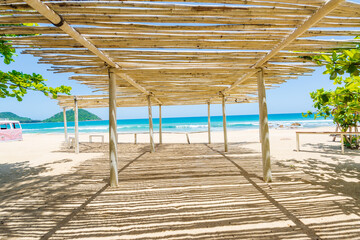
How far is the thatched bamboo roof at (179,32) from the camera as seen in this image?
6.01 ft

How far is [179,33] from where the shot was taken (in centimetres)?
235

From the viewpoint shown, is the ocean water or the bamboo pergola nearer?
the bamboo pergola

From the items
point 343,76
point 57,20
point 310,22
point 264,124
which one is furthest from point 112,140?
point 343,76

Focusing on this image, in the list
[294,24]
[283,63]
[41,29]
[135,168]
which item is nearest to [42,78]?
[41,29]

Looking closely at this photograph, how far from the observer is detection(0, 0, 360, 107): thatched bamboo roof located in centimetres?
183

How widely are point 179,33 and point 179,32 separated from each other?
0.5 inches

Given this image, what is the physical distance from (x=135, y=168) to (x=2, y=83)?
333 cm

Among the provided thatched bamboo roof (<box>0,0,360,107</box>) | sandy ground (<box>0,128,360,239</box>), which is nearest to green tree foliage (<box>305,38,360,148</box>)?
thatched bamboo roof (<box>0,0,360,107</box>)

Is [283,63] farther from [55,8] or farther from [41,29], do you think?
[41,29]

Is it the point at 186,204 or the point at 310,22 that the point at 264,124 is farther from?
the point at 186,204

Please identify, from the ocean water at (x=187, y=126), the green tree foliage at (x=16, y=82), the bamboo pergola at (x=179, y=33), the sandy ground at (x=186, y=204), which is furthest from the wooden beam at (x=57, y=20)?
the ocean water at (x=187, y=126)

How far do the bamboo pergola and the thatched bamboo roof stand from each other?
10 millimetres

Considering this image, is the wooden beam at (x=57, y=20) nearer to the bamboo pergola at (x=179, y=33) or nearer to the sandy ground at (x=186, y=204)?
the bamboo pergola at (x=179, y=33)

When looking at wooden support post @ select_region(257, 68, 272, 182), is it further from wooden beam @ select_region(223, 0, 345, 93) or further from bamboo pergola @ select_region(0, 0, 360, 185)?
wooden beam @ select_region(223, 0, 345, 93)
